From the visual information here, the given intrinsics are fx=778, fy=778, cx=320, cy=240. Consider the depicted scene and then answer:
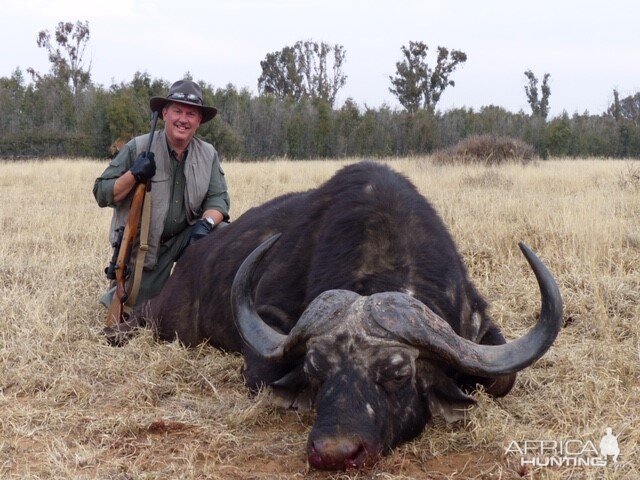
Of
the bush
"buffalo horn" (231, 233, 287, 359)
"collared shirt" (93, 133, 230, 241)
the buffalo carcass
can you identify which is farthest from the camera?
the bush

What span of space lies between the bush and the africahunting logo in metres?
17.6

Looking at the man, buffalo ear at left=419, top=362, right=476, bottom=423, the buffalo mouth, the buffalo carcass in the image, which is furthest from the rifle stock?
the buffalo mouth

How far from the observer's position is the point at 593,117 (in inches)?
1837

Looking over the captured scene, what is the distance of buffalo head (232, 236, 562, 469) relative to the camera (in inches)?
133

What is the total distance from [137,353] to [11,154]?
1218 inches

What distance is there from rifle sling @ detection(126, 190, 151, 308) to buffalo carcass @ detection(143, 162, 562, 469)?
107 cm

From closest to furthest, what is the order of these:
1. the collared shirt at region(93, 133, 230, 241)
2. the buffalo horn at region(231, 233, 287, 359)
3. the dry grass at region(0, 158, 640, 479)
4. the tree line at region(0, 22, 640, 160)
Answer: the dry grass at region(0, 158, 640, 479)
the buffalo horn at region(231, 233, 287, 359)
the collared shirt at region(93, 133, 230, 241)
the tree line at region(0, 22, 640, 160)

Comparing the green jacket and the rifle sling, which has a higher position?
the green jacket

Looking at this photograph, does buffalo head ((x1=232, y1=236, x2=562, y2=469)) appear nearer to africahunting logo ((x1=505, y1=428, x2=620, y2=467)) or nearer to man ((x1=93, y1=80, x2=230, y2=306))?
africahunting logo ((x1=505, y1=428, x2=620, y2=467))

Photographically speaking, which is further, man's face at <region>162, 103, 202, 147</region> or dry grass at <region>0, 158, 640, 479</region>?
man's face at <region>162, 103, 202, 147</region>

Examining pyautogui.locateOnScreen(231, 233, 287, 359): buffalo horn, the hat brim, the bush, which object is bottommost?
pyautogui.locateOnScreen(231, 233, 287, 359): buffalo horn

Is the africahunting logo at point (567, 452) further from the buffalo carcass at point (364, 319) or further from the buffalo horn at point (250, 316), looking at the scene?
the buffalo horn at point (250, 316)

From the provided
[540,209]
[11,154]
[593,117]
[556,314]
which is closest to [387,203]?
[556,314]

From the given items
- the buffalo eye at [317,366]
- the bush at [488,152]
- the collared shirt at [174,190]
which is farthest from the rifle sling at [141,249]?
the bush at [488,152]
